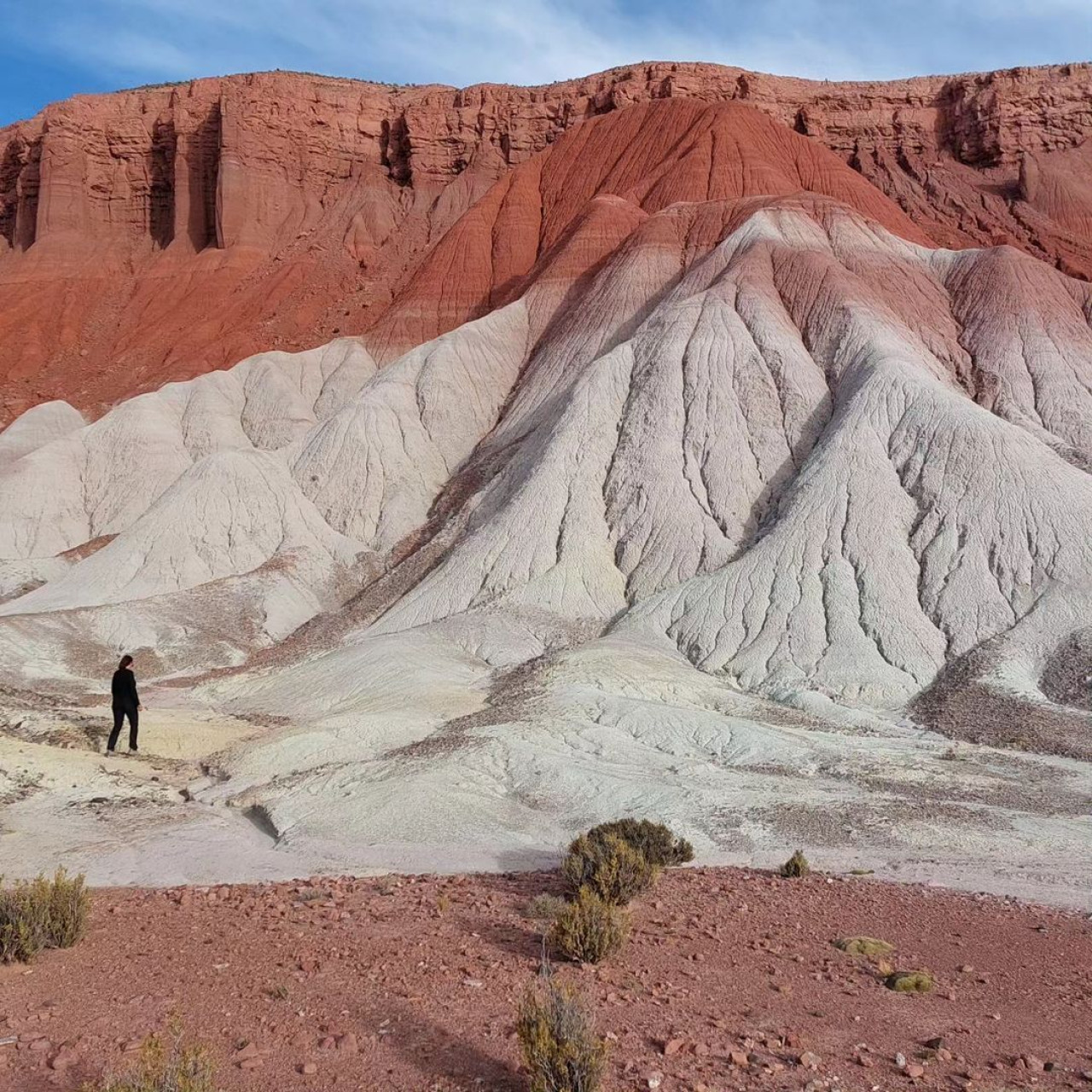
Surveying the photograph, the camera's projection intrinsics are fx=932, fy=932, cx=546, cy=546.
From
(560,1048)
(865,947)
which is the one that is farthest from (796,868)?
(560,1048)

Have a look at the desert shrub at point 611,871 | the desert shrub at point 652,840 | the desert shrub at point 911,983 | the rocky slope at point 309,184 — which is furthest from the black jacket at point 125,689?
the rocky slope at point 309,184

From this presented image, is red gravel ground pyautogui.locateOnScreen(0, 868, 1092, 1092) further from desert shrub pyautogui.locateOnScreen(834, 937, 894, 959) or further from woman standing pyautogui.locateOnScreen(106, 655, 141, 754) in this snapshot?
woman standing pyautogui.locateOnScreen(106, 655, 141, 754)

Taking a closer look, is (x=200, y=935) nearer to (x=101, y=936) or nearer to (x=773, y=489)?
(x=101, y=936)

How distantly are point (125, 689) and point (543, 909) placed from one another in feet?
31.6

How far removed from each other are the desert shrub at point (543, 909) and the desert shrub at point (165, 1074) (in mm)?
3624

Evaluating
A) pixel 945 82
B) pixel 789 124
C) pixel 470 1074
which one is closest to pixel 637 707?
pixel 470 1074

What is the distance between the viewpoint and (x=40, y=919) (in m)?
6.95

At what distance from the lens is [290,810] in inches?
509

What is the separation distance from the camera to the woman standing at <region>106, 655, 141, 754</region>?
14.8 metres

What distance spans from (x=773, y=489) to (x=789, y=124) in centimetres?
5054

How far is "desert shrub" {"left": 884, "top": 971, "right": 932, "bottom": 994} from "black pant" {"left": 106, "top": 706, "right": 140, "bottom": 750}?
12492 millimetres

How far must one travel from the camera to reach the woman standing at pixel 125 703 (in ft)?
48.6

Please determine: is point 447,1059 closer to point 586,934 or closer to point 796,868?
point 586,934

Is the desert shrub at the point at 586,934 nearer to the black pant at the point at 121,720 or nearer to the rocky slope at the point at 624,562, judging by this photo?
the rocky slope at the point at 624,562
